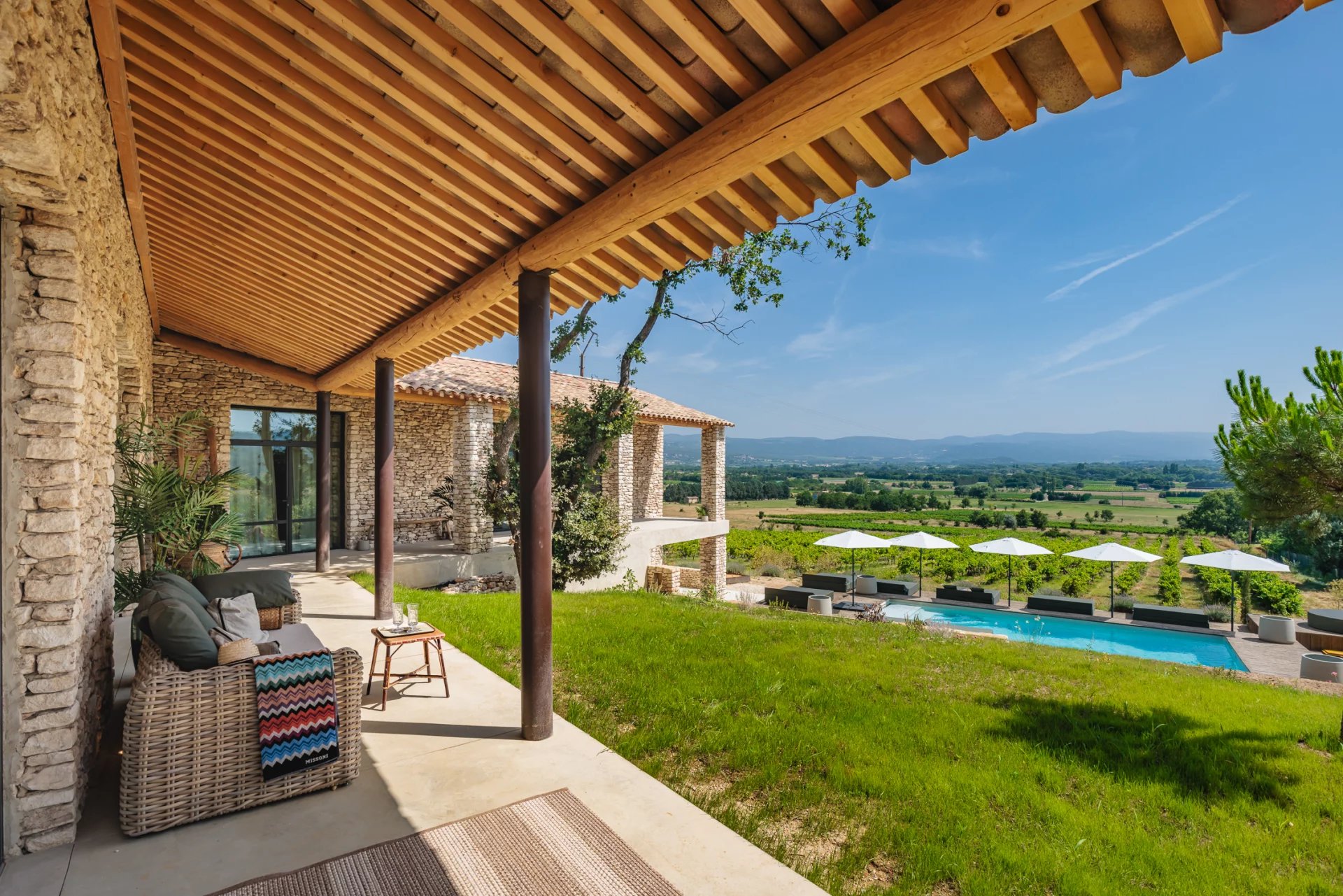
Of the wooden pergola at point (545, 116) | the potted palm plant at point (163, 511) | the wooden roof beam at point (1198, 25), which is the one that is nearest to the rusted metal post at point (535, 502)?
the wooden pergola at point (545, 116)

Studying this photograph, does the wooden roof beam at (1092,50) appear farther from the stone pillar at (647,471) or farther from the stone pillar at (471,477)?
the stone pillar at (647,471)

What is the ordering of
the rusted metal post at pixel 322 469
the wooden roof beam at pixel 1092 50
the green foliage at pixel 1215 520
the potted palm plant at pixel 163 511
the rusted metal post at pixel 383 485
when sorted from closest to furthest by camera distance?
the wooden roof beam at pixel 1092 50
the potted palm plant at pixel 163 511
the rusted metal post at pixel 383 485
the rusted metal post at pixel 322 469
the green foliage at pixel 1215 520

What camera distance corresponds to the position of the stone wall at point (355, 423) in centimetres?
1037

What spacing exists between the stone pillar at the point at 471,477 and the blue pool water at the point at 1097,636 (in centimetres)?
875

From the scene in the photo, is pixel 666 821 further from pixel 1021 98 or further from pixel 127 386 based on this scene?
pixel 127 386

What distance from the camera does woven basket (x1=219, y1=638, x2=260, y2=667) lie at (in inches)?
125

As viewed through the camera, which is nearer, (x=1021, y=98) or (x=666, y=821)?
(x=1021, y=98)

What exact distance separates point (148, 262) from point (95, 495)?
Result: 361 cm

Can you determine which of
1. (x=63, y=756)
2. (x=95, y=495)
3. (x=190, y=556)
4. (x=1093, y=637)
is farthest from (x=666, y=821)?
(x=1093, y=637)

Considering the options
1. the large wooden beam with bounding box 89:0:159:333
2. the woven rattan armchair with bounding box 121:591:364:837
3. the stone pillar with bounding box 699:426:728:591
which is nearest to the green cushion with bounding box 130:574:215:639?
the woven rattan armchair with bounding box 121:591:364:837

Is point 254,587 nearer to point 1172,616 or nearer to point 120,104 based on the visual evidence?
point 120,104

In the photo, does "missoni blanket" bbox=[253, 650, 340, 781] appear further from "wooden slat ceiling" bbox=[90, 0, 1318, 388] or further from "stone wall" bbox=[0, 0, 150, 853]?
"wooden slat ceiling" bbox=[90, 0, 1318, 388]

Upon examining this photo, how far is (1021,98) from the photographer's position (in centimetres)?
200

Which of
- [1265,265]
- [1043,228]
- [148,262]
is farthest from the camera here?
[1043,228]
